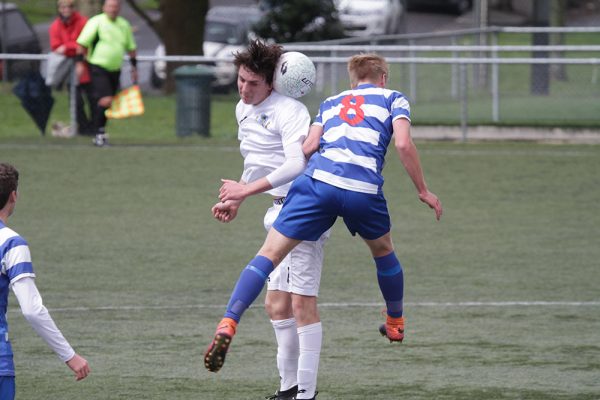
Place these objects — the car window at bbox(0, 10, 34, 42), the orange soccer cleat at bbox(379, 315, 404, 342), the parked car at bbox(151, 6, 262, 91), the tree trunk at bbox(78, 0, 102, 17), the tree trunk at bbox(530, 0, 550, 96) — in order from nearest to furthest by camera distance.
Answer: the orange soccer cleat at bbox(379, 315, 404, 342) < the tree trunk at bbox(530, 0, 550, 96) < the tree trunk at bbox(78, 0, 102, 17) < the parked car at bbox(151, 6, 262, 91) < the car window at bbox(0, 10, 34, 42)

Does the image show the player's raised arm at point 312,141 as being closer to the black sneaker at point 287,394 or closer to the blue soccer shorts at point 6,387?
the black sneaker at point 287,394

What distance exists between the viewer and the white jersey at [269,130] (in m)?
6.86

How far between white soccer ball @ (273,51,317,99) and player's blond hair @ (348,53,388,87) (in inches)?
10.0

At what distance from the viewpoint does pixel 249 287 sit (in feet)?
21.3

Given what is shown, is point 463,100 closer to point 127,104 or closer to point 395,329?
point 127,104

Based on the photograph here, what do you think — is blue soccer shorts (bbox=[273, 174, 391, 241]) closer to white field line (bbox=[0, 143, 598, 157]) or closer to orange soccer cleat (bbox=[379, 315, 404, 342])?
orange soccer cleat (bbox=[379, 315, 404, 342])

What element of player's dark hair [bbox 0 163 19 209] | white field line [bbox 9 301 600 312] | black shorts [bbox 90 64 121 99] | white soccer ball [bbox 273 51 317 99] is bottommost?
white field line [bbox 9 301 600 312]

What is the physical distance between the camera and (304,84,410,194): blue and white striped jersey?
6750 mm

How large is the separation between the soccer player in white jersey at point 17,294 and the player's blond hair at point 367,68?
2.29 m

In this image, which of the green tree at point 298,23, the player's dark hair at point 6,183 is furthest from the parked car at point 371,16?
the player's dark hair at point 6,183

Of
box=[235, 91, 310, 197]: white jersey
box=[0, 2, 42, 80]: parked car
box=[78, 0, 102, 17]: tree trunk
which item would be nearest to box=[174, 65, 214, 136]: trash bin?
box=[78, 0, 102, 17]: tree trunk

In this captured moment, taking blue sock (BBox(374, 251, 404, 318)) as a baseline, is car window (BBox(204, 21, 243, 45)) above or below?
below

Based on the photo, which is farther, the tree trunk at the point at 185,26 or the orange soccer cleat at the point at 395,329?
the tree trunk at the point at 185,26

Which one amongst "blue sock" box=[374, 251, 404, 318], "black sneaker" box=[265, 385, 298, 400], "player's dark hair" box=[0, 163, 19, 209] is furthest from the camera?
"blue sock" box=[374, 251, 404, 318]
